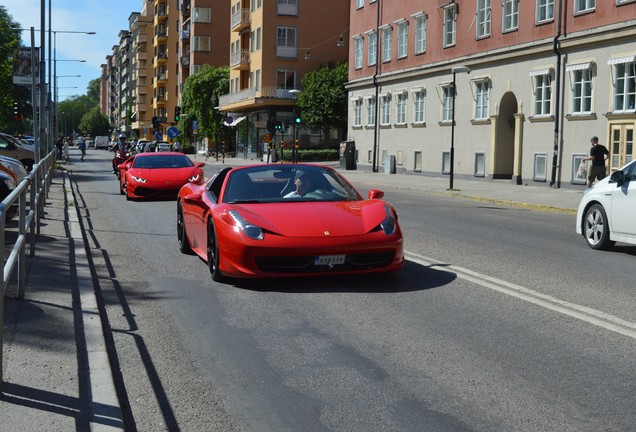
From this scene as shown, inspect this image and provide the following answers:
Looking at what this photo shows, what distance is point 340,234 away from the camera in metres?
9.39

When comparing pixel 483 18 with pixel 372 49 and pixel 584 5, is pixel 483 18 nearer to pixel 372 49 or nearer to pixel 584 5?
pixel 584 5

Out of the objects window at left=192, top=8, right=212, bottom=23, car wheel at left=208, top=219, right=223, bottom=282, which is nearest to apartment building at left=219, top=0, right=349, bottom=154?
window at left=192, top=8, right=212, bottom=23

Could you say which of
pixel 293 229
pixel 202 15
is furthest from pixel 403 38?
pixel 202 15

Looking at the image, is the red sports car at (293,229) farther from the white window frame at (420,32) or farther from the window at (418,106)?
the white window frame at (420,32)

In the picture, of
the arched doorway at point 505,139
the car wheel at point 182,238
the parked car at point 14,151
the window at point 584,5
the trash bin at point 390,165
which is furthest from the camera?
the trash bin at point 390,165

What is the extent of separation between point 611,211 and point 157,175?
43.4ft

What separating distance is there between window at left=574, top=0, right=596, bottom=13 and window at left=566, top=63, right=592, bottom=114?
6.30ft

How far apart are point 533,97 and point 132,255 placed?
87.1 ft

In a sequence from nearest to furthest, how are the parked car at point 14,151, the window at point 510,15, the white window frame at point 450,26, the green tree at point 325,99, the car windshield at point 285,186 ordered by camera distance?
the car windshield at point 285,186 < the parked car at point 14,151 < the window at point 510,15 < the white window frame at point 450,26 < the green tree at point 325,99

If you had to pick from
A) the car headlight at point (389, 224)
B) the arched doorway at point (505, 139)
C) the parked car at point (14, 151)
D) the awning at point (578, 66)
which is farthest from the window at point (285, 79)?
the car headlight at point (389, 224)

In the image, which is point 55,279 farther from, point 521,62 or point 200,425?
point 521,62

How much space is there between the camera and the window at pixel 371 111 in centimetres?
5353

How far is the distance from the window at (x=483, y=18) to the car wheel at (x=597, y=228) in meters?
27.1

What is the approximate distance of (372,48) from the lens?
176 feet
